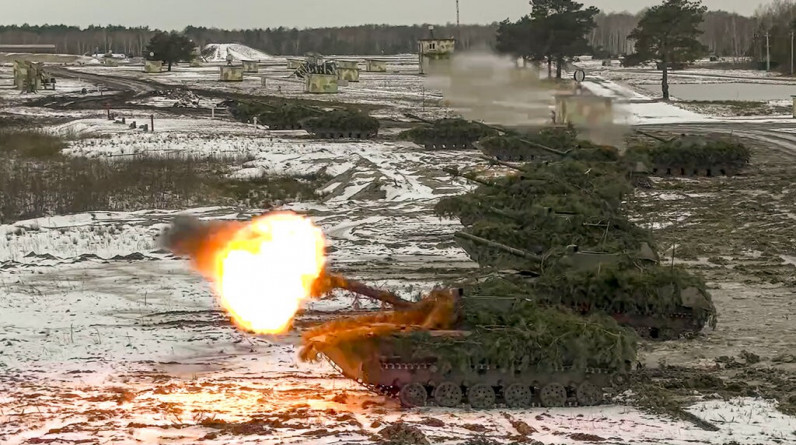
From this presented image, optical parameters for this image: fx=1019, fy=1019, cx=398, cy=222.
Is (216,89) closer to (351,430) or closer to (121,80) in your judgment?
(121,80)

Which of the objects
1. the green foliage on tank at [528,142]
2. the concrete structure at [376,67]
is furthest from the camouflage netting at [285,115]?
the concrete structure at [376,67]

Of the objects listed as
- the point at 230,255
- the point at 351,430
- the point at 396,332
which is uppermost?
the point at 230,255

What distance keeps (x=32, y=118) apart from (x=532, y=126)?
30259 mm

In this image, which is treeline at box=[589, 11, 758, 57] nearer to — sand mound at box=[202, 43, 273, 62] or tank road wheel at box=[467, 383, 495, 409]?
sand mound at box=[202, 43, 273, 62]

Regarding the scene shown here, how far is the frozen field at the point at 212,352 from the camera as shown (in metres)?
11.3

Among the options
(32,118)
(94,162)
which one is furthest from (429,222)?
(32,118)

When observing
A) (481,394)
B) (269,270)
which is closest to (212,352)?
(269,270)

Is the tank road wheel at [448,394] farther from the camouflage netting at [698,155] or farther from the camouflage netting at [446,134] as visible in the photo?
the camouflage netting at [446,134]

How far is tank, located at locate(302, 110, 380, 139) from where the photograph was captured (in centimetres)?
→ 4459

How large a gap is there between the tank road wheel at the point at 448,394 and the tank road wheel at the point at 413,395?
158mm

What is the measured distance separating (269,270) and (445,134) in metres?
28.5

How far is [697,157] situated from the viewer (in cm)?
3438

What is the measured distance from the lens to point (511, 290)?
1319 cm

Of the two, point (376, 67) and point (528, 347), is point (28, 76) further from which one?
point (528, 347)
